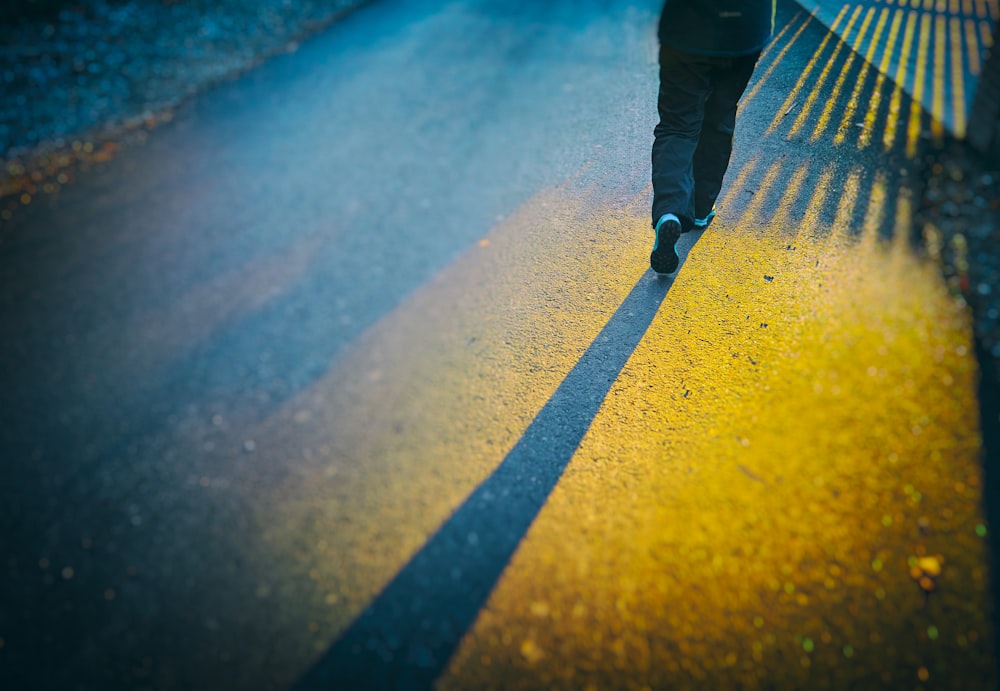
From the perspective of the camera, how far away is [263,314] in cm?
335

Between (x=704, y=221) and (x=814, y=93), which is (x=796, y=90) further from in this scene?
(x=704, y=221)

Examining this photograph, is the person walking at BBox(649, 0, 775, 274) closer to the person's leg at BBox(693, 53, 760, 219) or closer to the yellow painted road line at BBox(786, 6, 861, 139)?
the person's leg at BBox(693, 53, 760, 219)

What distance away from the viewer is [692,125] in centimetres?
239

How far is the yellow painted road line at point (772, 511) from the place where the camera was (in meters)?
1.69

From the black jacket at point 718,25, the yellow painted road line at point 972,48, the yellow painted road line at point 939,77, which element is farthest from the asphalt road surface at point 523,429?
the yellow painted road line at point 972,48

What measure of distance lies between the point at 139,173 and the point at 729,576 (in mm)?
5790

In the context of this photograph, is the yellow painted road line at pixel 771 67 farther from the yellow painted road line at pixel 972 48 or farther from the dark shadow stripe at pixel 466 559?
the dark shadow stripe at pixel 466 559

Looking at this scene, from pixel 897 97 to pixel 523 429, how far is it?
3.24 m

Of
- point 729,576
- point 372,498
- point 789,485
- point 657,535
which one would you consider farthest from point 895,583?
point 372,498

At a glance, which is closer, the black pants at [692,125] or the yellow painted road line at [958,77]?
the black pants at [692,125]

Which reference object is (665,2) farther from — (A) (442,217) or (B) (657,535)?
(B) (657,535)

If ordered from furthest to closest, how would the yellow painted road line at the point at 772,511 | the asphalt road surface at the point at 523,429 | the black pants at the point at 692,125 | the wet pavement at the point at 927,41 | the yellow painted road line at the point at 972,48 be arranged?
the yellow painted road line at the point at 972,48 → the wet pavement at the point at 927,41 → the black pants at the point at 692,125 → the asphalt road surface at the point at 523,429 → the yellow painted road line at the point at 772,511

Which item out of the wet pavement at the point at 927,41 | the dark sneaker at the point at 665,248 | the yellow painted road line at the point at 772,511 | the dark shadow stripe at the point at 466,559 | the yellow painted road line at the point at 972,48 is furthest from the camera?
the yellow painted road line at the point at 972,48

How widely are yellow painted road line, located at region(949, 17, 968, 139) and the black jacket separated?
1882 mm
